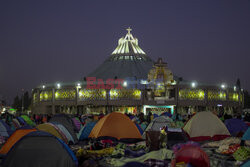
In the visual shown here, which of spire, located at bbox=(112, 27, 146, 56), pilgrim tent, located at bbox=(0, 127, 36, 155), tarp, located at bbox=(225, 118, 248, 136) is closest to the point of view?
pilgrim tent, located at bbox=(0, 127, 36, 155)

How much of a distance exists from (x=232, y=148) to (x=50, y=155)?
223 inches

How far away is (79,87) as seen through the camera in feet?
165

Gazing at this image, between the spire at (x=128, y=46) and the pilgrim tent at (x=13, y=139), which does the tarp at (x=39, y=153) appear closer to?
the pilgrim tent at (x=13, y=139)

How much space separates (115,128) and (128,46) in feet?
177

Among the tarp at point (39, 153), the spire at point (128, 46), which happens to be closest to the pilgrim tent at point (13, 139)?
the tarp at point (39, 153)

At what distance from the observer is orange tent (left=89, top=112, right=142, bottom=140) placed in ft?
44.1

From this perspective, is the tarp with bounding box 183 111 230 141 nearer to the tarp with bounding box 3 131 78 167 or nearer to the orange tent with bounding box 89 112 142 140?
the orange tent with bounding box 89 112 142 140

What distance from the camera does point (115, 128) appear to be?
44.5 feet

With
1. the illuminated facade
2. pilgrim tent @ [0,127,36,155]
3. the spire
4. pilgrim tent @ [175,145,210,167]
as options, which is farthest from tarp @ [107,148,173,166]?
the spire

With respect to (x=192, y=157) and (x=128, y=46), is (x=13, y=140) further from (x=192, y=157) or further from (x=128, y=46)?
(x=128, y=46)

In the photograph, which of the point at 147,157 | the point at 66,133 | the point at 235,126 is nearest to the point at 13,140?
the point at 66,133

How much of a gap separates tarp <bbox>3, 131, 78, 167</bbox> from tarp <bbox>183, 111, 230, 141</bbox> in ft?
25.4

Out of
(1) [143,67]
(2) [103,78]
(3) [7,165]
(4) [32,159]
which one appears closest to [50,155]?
(4) [32,159]

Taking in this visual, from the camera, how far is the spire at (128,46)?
6569cm
